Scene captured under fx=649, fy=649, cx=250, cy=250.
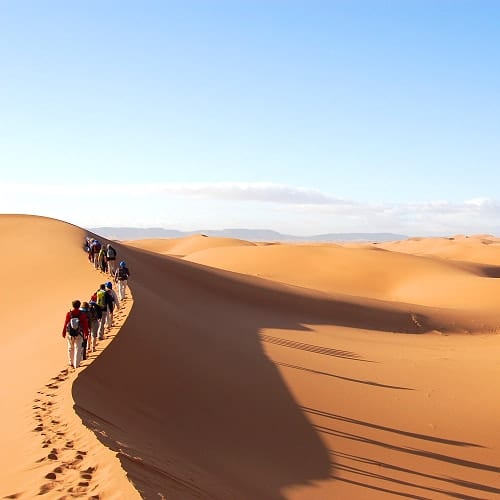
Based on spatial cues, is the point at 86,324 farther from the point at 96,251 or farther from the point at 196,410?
the point at 96,251

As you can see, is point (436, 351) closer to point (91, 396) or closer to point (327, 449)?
point (327, 449)

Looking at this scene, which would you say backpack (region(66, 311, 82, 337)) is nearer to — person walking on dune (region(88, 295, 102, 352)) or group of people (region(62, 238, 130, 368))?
group of people (region(62, 238, 130, 368))

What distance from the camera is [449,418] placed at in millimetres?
12680

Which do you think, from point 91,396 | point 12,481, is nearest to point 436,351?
point 91,396

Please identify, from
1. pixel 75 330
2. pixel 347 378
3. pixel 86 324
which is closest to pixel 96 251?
pixel 347 378

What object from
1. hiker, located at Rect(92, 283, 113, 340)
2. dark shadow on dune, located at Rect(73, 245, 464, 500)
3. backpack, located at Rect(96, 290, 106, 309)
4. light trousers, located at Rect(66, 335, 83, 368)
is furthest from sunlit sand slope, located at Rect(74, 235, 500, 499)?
backpack, located at Rect(96, 290, 106, 309)

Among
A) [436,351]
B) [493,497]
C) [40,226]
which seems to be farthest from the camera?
[40,226]

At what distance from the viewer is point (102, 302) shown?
Answer: 1258 cm

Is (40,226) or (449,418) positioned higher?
(40,226)

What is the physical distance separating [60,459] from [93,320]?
18.5 feet

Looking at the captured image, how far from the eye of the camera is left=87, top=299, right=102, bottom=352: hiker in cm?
1156

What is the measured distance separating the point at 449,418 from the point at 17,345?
31.2ft

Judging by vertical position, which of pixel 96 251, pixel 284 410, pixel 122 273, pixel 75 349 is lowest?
pixel 284 410

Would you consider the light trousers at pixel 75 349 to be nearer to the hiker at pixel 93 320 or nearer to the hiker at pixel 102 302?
the hiker at pixel 93 320
